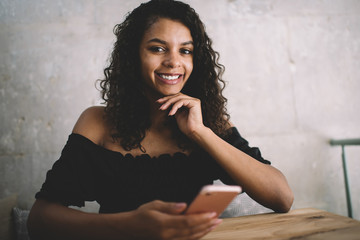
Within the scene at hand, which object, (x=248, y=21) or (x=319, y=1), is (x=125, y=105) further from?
(x=319, y=1)

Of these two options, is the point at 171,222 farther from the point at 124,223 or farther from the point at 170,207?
the point at 124,223

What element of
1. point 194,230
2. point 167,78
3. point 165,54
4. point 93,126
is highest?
point 165,54

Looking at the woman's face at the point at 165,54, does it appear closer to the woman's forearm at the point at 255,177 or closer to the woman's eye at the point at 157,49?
the woman's eye at the point at 157,49

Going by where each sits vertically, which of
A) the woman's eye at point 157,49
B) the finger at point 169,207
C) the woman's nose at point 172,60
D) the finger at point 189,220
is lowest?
the finger at point 189,220

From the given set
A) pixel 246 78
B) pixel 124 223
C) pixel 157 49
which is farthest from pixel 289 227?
pixel 246 78

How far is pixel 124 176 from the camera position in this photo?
Result: 3.93 ft

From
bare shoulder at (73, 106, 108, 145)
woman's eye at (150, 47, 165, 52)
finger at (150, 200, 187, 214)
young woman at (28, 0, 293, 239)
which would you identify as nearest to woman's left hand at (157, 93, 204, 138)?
young woman at (28, 0, 293, 239)

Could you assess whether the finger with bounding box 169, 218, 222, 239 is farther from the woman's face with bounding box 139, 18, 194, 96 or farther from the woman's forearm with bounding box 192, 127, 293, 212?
the woman's face with bounding box 139, 18, 194, 96

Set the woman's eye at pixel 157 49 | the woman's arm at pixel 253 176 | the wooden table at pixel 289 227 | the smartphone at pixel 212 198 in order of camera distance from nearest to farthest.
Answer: the smartphone at pixel 212 198
the wooden table at pixel 289 227
the woman's arm at pixel 253 176
the woman's eye at pixel 157 49

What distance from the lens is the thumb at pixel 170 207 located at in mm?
636

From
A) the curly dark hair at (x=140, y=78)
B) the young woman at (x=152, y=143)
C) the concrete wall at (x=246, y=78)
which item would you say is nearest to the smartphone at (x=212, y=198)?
the young woman at (x=152, y=143)

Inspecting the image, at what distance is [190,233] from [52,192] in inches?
23.2

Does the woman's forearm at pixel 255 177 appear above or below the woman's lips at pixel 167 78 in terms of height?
below

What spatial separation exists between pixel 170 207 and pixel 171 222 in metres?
0.04
